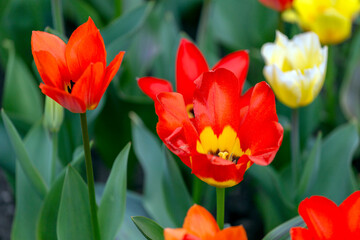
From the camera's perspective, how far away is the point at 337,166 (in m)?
1.18

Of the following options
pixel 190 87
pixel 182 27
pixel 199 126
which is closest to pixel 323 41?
pixel 190 87

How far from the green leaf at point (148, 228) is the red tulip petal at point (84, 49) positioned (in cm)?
22

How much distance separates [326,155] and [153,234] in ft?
1.98

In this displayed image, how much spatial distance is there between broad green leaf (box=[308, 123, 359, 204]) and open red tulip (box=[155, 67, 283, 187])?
0.49 m

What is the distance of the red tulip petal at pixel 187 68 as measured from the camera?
35.5 inches

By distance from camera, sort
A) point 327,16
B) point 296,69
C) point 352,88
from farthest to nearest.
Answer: point 352,88
point 327,16
point 296,69

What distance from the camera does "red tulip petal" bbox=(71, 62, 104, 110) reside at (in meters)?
0.65

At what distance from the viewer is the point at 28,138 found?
44.2 inches

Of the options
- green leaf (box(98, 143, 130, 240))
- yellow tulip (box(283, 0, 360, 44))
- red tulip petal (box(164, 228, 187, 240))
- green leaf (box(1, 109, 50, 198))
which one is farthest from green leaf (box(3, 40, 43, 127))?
red tulip petal (box(164, 228, 187, 240))

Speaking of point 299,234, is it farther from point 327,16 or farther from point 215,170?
point 327,16

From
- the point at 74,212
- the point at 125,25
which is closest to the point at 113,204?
the point at 74,212

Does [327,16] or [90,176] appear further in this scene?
[327,16]

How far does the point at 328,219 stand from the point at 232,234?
0.12 m

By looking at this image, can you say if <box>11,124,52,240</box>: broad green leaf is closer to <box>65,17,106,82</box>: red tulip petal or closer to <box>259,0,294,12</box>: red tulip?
<box>65,17,106,82</box>: red tulip petal
